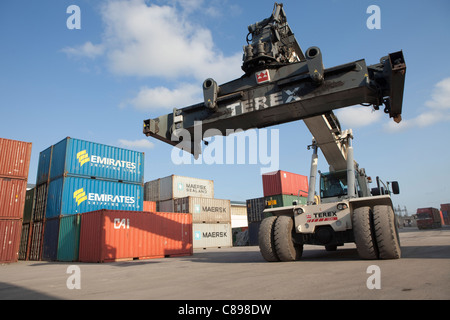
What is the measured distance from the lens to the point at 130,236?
15930 mm

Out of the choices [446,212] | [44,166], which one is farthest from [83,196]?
[446,212]

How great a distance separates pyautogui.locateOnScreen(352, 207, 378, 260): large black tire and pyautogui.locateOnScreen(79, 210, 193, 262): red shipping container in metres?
11.9

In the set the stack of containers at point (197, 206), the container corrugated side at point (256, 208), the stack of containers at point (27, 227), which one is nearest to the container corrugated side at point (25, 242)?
the stack of containers at point (27, 227)

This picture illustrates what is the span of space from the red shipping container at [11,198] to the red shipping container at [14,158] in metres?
0.42

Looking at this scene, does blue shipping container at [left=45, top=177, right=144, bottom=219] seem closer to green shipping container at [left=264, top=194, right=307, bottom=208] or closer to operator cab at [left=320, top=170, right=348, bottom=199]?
operator cab at [left=320, top=170, right=348, bottom=199]

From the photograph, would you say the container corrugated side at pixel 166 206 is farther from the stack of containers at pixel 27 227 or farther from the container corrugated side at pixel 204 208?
the stack of containers at pixel 27 227

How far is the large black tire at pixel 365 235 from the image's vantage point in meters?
7.12

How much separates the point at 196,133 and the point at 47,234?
51.1ft

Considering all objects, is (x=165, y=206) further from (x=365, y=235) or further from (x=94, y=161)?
(x=365, y=235)

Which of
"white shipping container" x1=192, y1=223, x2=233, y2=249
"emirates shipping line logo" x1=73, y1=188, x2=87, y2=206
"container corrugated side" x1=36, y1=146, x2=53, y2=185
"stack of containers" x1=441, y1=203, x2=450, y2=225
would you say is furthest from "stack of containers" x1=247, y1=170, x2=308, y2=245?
"stack of containers" x1=441, y1=203, x2=450, y2=225
